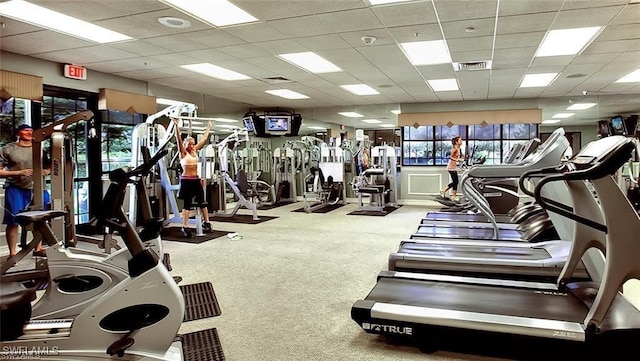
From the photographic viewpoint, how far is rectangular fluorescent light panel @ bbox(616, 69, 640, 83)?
694 centimetres

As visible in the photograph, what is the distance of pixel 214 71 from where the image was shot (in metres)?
6.74

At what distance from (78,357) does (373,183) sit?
780 cm

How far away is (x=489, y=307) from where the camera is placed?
2.66 meters

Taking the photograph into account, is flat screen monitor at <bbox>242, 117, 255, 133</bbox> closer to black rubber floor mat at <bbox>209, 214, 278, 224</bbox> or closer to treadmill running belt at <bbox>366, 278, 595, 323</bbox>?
black rubber floor mat at <bbox>209, 214, 278, 224</bbox>

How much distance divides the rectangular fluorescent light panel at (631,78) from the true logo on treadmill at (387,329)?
6.67 m

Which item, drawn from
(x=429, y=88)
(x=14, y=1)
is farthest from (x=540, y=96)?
(x=14, y=1)

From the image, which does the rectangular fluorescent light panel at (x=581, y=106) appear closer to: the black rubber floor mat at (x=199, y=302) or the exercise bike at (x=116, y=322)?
the black rubber floor mat at (x=199, y=302)

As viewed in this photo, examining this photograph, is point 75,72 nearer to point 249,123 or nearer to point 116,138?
point 116,138

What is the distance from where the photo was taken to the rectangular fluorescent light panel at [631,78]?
273 inches

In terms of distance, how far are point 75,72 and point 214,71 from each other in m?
1.98

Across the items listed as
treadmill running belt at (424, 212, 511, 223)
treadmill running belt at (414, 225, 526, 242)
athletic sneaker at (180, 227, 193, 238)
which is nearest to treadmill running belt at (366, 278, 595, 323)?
treadmill running belt at (414, 225, 526, 242)

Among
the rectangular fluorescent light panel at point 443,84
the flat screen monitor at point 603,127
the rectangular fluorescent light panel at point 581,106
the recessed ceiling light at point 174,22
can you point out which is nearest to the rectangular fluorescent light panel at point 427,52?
the rectangular fluorescent light panel at point 443,84

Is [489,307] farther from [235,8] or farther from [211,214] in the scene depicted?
[211,214]

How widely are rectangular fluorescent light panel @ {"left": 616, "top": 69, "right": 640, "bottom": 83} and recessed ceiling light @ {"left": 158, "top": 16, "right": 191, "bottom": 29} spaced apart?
22.5ft
